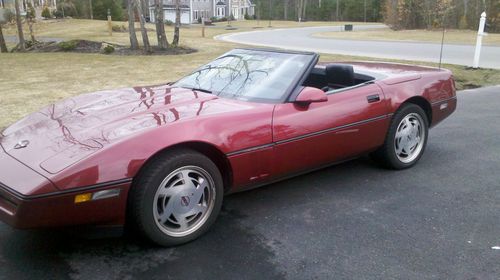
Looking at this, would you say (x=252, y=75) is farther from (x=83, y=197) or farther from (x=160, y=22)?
(x=160, y=22)

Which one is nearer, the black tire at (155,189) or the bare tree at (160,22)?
the black tire at (155,189)

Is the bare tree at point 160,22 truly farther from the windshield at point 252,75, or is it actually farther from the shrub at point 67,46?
the windshield at point 252,75

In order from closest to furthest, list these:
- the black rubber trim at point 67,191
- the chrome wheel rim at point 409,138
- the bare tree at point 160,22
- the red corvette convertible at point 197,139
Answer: the black rubber trim at point 67,191, the red corvette convertible at point 197,139, the chrome wheel rim at point 409,138, the bare tree at point 160,22

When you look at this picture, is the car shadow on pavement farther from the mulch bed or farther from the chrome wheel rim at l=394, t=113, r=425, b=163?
the mulch bed

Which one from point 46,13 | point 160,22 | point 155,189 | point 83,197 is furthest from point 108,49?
point 46,13

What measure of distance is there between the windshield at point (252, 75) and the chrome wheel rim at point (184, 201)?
862 millimetres

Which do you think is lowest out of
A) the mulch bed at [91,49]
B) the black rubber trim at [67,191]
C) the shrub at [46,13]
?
the mulch bed at [91,49]

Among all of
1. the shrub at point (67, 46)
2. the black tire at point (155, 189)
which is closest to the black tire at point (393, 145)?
the black tire at point (155, 189)

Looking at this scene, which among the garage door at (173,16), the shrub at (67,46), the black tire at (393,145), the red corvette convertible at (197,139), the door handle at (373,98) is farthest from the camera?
the garage door at (173,16)

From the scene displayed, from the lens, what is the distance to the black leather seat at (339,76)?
4.52 metres

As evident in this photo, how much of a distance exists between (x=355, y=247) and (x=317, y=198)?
2.79 ft

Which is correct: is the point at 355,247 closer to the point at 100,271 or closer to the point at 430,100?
the point at 100,271

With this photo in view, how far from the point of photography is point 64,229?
2641 mm

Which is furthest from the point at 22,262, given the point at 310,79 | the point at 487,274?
the point at 310,79
